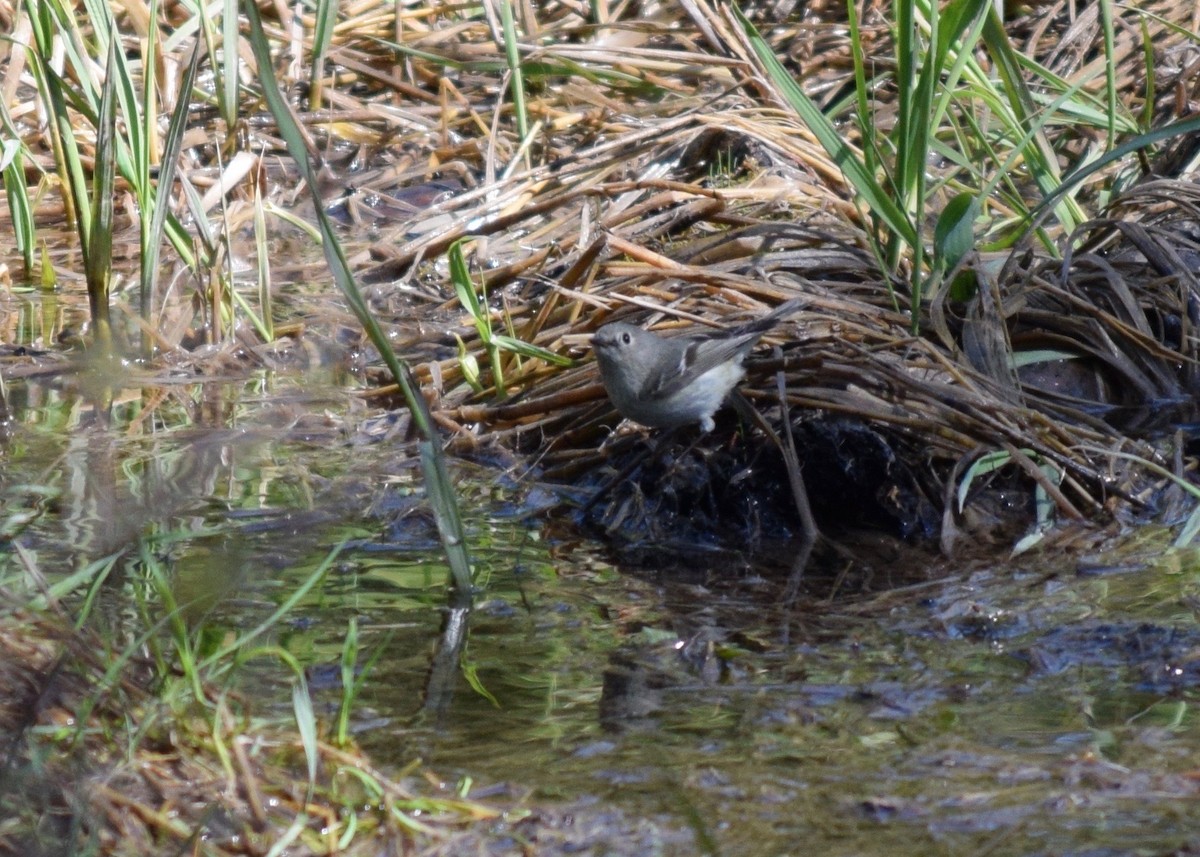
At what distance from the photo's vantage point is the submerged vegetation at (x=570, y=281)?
254cm

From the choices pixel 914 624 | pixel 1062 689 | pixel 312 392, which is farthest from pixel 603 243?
pixel 1062 689

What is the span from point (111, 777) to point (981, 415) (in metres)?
2.71

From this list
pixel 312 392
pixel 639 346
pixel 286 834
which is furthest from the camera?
pixel 312 392

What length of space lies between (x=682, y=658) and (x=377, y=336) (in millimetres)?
996

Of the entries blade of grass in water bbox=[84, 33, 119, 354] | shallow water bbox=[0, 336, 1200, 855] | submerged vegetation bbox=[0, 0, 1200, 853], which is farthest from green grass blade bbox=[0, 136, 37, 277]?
shallow water bbox=[0, 336, 1200, 855]

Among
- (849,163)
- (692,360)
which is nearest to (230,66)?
(692,360)

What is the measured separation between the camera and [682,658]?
10.5 feet

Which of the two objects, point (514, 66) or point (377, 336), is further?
point (514, 66)

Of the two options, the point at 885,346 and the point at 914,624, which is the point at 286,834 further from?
the point at 885,346

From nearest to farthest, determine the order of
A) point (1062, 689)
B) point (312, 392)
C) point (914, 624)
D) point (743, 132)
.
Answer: point (1062, 689), point (914, 624), point (312, 392), point (743, 132)

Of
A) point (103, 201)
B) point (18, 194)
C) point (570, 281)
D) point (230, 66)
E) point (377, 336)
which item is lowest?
point (570, 281)

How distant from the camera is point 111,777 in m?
2.28

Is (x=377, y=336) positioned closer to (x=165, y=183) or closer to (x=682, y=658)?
(x=682, y=658)

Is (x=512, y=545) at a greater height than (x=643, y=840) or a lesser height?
lesser
